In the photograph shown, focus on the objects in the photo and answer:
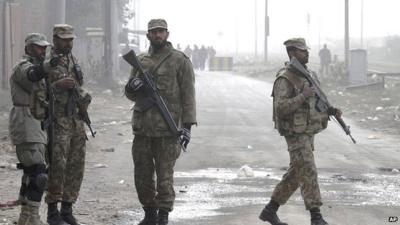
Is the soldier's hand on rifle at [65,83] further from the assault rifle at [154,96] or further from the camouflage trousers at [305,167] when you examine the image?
the camouflage trousers at [305,167]

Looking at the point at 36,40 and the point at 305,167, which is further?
the point at 305,167

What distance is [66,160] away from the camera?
6.86 m

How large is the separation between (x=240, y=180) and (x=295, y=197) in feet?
5.07

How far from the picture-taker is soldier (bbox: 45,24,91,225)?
264 inches

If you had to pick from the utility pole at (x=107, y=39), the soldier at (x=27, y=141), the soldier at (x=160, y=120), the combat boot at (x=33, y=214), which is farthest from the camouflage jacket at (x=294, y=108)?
the utility pole at (x=107, y=39)

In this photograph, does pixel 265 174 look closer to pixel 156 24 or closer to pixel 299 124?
pixel 299 124

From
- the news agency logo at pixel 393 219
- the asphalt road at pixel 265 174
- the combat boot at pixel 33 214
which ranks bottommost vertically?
the asphalt road at pixel 265 174

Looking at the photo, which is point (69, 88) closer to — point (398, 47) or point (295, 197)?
point (295, 197)

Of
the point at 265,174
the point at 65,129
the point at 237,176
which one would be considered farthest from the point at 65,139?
the point at 265,174

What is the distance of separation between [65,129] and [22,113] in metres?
0.47

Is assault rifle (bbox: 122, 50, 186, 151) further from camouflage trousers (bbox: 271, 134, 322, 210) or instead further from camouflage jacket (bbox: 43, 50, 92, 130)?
camouflage trousers (bbox: 271, 134, 322, 210)

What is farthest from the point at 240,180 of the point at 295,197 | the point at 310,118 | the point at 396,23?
the point at 396,23

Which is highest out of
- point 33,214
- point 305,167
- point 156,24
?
point 156,24

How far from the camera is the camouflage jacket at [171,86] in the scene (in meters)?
6.95
